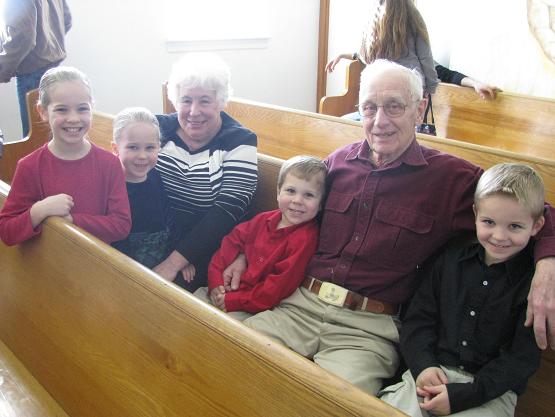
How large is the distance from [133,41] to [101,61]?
0.32 metres

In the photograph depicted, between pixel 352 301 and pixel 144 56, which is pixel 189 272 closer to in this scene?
pixel 352 301

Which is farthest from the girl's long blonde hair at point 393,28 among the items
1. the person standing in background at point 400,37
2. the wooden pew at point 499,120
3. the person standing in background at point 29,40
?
the person standing in background at point 29,40

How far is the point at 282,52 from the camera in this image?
521 centimetres

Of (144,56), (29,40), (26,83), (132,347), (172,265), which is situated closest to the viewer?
(132,347)

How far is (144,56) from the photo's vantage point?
4.27m

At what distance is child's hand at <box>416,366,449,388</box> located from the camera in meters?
1.20

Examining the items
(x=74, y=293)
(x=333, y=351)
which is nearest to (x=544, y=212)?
(x=333, y=351)

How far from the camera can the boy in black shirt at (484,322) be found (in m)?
1.17

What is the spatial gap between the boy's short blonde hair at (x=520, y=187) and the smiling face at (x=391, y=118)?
33cm

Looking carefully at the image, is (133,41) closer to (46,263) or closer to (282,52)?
(282,52)

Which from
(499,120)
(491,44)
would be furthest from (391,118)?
(491,44)

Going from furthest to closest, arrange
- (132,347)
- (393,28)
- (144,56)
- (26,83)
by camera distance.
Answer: (144,56) → (26,83) → (393,28) → (132,347)

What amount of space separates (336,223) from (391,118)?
1.13ft

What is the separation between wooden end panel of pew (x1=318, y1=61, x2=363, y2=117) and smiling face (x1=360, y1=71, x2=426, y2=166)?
2.23 meters
